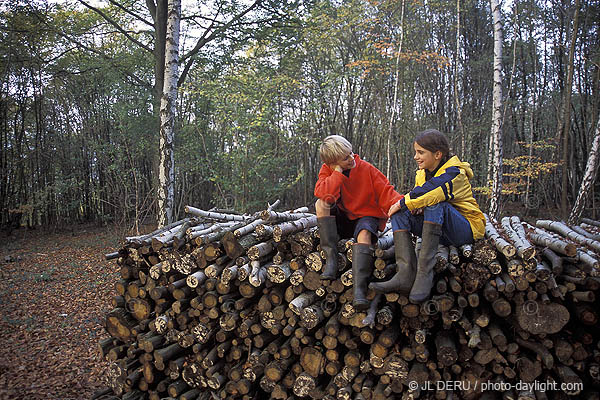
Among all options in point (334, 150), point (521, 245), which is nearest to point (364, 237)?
point (334, 150)

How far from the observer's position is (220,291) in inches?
127

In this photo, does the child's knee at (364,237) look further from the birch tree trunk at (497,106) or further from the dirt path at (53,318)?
the birch tree trunk at (497,106)

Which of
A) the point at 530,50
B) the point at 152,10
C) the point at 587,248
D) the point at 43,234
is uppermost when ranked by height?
the point at 530,50

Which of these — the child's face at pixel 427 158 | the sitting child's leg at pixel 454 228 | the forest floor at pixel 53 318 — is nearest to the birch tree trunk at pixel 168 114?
the forest floor at pixel 53 318

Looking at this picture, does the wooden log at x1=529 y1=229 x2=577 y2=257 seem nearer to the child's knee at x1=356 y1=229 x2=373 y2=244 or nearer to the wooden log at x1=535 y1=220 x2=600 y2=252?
the wooden log at x1=535 y1=220 x2=600 y2=252

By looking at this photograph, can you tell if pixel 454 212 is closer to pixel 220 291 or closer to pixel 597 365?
pixel 597 365

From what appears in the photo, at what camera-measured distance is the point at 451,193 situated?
2.87 m

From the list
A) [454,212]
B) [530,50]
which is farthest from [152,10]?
[530,50]

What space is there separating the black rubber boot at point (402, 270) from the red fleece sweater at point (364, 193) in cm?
Result: 44

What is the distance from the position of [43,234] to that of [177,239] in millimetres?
11925

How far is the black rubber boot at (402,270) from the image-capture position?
2.69 metres

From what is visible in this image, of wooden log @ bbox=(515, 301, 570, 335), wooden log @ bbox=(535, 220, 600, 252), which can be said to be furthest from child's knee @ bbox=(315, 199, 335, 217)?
wooden log @ bbox=(535, 220, 600, 252)

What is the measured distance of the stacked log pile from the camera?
2545 mm

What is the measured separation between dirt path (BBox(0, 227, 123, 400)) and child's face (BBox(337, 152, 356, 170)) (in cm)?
284
